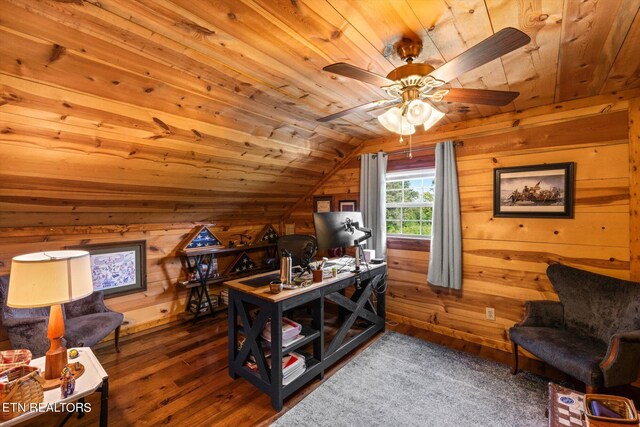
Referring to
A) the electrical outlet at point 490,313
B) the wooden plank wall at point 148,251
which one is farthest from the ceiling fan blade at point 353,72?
the wooden plank wall at point 148,251

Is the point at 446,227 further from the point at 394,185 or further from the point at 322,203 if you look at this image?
the point at 322,203

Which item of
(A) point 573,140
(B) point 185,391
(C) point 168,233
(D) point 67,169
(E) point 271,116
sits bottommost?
(B) point 185,391

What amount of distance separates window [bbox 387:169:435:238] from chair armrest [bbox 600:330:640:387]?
1.80 m

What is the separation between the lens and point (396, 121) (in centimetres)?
181

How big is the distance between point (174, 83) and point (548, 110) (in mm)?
3100

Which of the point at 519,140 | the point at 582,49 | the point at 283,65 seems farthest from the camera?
the point at 519,140

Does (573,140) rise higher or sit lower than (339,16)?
lower

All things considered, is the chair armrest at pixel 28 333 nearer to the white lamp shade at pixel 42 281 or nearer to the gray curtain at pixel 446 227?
the white lamp shade at pixel 42 281

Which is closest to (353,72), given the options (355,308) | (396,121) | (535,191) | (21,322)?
(396,121)

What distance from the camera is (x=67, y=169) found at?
2.20 meters

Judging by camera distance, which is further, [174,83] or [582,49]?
[174,83]

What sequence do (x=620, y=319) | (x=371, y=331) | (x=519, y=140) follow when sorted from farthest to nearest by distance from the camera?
(x=371, y=331), (x=519, y=140), (x=620, y=319)

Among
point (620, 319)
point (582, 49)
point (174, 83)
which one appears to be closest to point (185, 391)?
point (174, 83)

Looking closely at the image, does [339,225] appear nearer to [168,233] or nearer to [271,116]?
[271,116]
